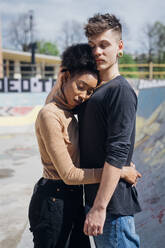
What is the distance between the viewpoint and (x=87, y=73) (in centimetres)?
169

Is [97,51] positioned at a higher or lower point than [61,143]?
higher

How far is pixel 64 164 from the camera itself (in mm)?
1659

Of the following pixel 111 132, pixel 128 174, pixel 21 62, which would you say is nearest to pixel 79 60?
pixel 111 132

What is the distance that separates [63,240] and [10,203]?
3157 mm

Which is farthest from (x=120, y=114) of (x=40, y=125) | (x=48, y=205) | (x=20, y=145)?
(x=20, y=145)

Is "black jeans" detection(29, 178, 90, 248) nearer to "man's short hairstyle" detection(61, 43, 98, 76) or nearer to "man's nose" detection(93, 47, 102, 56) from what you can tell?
"man's short hairstyle" detection(61, 43, 98, 76)

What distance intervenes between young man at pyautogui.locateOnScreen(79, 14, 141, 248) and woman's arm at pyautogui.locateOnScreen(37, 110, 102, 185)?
0.08 metres

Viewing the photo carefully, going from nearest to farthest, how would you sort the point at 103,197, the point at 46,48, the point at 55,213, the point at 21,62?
the point at 103,197
the point at 55,213
the point at 21,62
the point at 46,48

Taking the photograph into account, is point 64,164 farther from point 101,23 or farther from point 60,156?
point 101,23

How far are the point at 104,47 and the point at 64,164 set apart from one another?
0.75 m

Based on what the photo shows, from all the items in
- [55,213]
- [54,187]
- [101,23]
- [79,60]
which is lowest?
[55,213]

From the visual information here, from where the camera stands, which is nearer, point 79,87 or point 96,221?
point 96,221

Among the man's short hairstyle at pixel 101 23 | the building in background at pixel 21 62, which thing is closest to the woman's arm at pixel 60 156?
the man's short hairstyle at pixel 101 23

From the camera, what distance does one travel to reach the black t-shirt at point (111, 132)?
5.06ft
